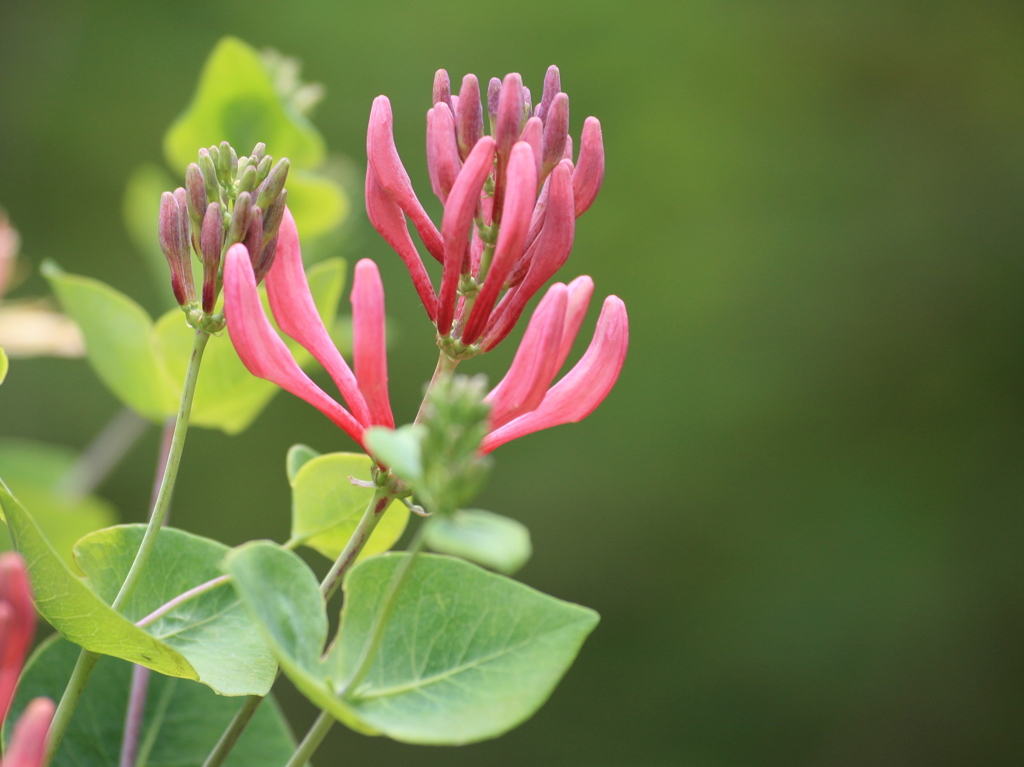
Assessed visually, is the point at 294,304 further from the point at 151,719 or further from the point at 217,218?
the point at 151,719

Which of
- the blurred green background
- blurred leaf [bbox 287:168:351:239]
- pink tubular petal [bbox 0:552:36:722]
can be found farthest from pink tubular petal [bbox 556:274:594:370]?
the blurred green background

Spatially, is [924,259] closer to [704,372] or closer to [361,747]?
[704,372]

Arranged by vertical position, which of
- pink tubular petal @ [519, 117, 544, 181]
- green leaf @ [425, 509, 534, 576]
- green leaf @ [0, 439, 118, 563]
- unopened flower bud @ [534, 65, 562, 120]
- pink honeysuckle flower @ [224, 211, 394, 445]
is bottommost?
green leaf @ [0, 439, 118, 563]

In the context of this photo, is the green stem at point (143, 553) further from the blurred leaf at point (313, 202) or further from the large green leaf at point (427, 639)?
the blurred leaf at point (313, 202)

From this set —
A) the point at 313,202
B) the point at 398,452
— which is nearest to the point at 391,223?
the point at 398,452

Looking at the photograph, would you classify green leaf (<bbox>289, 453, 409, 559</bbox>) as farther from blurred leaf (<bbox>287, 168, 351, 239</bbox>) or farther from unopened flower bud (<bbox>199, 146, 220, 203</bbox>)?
blurred leaf (<bbox>287, 168, 351, 239</bbox>)

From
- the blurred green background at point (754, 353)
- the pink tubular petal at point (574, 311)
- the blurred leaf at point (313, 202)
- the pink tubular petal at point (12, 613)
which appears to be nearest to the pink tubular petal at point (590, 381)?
the pink tubular petal at point (574, 311)
